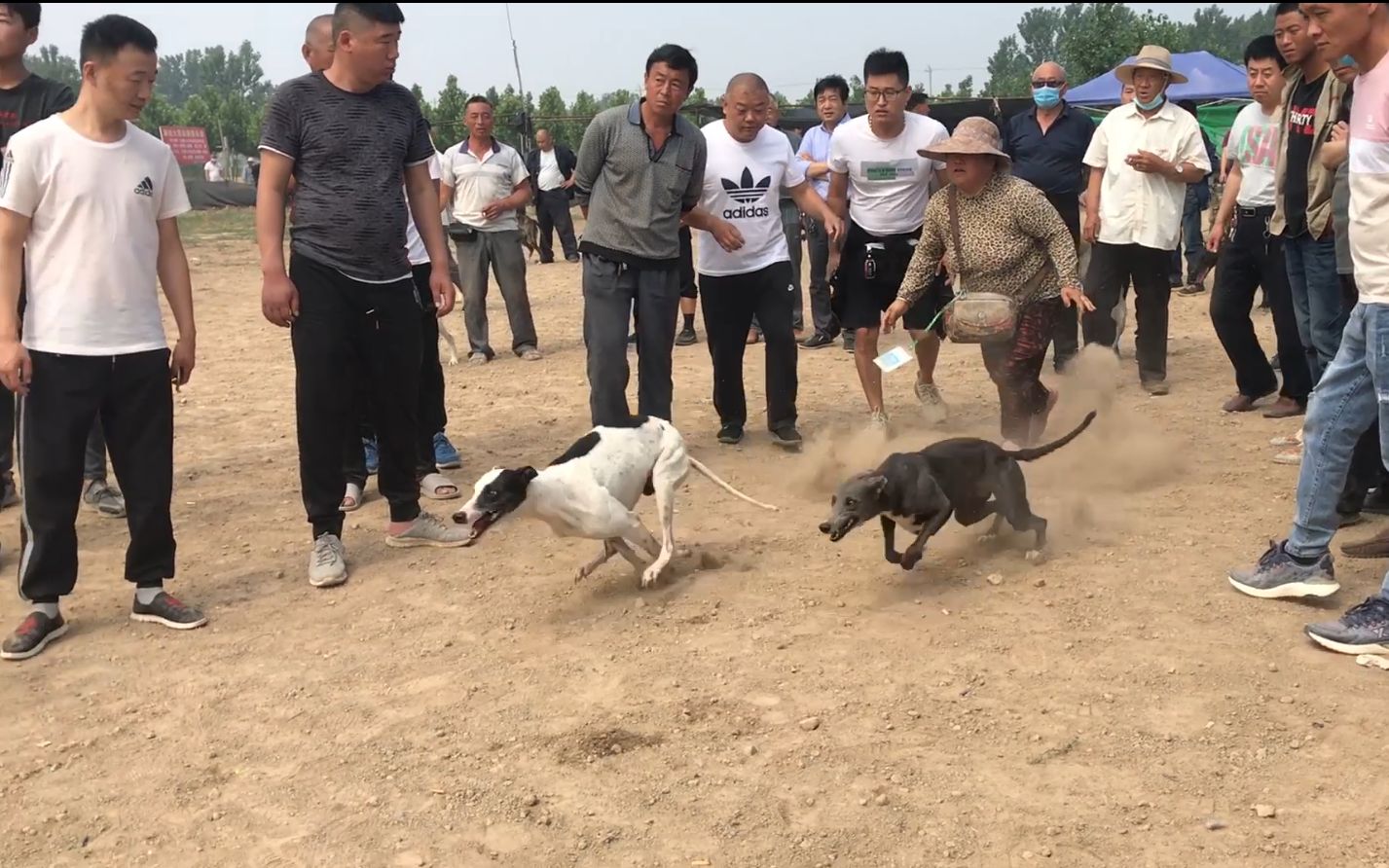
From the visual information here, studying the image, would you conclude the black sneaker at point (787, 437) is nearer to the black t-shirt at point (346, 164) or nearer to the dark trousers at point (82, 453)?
the black t-shirt at point (346, 164)

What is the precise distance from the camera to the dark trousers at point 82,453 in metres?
4.72

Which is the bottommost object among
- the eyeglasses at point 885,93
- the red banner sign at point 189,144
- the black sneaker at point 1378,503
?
the black sneaker at point 1378,503

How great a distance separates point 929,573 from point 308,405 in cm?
299

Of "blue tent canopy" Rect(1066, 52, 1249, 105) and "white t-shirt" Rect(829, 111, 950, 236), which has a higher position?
"blue tent canopy" Rect(1066, 52, 1249, 105)

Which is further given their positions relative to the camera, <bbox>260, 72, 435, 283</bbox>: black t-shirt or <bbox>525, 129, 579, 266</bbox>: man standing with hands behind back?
<bbox>525, 129, 579, 266</bbox>: man standing with hands behind back

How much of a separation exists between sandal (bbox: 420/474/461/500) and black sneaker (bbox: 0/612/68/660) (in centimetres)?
225

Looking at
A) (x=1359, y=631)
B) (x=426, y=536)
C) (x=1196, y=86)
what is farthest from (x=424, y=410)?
(x=1196, y=86)

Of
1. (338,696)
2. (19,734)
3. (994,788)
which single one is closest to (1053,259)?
(994,788)

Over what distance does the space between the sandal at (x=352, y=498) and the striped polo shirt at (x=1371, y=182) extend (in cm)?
516

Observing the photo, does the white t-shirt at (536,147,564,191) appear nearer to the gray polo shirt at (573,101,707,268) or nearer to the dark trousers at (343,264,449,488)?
the dark trousers at (343,264,449,488)

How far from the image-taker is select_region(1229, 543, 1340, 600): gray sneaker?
15.4 ft

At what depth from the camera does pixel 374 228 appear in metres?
5.43

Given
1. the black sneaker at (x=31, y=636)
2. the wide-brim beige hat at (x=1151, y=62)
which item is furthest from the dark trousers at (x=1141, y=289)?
the black sneaker at (x=31, y=636)

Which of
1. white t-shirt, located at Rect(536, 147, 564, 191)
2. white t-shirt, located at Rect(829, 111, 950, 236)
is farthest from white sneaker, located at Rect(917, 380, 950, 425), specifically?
white t-shirt, located at Rect(536, 147, 564, 191)
